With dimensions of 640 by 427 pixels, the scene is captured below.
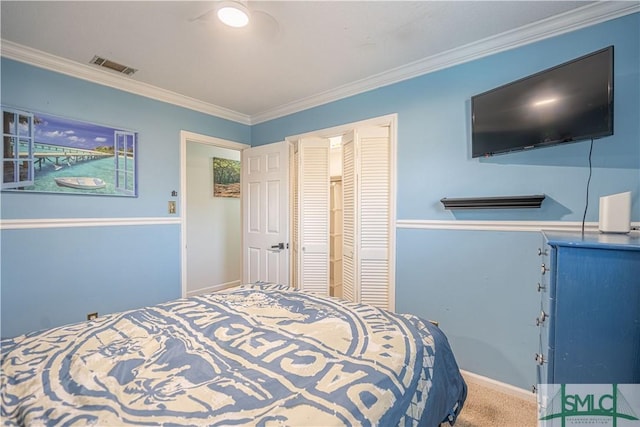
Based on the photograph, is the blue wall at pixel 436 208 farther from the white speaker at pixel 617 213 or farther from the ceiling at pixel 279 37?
the white speaker at pixel 617 213

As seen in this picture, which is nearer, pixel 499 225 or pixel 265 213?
pixel 499 225

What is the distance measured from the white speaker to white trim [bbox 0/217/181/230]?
339cm

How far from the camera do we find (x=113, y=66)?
2.39m

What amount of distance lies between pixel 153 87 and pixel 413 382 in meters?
3.24

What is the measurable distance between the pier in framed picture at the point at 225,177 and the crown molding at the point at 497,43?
2129mm

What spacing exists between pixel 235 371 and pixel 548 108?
2158 mm

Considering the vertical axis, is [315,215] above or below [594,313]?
above

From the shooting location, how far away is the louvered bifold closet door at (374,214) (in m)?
2.62

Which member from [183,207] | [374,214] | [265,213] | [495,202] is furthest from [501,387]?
Result: [183,207]

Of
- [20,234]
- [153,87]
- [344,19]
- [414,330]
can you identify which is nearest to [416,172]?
[344,19]

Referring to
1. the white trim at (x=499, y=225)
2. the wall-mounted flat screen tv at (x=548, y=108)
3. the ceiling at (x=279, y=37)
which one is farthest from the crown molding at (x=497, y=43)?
the white trim at (x=499, y=225)

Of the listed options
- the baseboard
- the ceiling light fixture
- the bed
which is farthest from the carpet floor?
A: the ceiling light fixture

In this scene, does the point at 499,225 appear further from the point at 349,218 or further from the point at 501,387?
the point at 349,218

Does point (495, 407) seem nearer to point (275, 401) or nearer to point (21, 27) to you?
point (275, 401)
